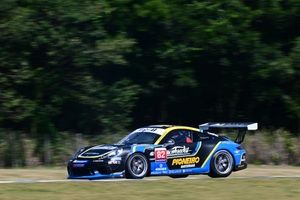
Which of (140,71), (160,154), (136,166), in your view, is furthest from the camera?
(140,71)

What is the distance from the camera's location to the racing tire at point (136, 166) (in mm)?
19828

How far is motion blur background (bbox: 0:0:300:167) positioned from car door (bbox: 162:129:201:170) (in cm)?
822

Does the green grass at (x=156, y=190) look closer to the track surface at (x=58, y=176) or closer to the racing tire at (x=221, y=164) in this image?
the track surface at (x=58, y=176)

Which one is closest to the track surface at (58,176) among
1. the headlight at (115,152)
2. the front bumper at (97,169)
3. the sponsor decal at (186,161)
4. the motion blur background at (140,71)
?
the front bumper at (97,169)

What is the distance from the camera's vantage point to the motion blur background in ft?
95.8

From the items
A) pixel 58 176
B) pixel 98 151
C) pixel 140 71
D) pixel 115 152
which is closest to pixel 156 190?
→ pixel 115 152

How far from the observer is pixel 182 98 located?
121 feet

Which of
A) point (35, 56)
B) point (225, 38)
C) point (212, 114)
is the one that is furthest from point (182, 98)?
point (35, 56)

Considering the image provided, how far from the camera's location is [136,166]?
20.0m

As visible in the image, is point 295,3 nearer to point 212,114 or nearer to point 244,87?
point 244,87

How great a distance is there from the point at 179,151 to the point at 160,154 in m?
0.61

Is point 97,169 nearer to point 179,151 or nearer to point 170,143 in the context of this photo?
point 170,143

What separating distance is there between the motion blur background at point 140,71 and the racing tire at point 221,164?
8402mm

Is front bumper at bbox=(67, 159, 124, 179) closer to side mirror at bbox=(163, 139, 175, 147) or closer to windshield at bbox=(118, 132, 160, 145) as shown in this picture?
windshield at bbox=(118, 132, 160, 145)
